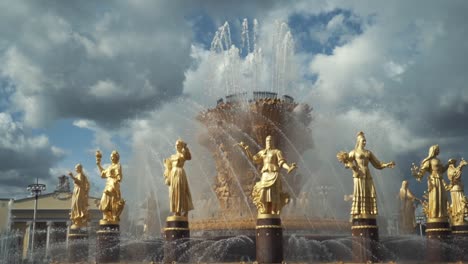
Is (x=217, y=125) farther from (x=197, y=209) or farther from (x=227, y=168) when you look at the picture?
(x=197, y=209)

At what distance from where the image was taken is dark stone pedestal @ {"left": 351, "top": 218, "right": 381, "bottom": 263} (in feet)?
53.8

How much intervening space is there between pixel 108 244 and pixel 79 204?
14.8ft

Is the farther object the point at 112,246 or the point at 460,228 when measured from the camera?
the point at 460,228

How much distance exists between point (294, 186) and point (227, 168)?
3.26 metres

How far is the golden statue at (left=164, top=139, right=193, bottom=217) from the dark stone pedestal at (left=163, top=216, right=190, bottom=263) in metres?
0.31

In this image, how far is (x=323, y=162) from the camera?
28.1 m

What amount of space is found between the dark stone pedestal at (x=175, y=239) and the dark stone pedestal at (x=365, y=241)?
556cm

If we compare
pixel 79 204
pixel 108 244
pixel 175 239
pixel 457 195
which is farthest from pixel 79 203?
pixel 457 195

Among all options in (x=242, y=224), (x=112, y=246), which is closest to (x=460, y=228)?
(x=242, y=224)

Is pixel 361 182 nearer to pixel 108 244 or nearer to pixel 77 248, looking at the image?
pixel 108 244

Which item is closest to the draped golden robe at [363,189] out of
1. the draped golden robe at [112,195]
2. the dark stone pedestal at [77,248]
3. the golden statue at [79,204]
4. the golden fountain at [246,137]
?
the golden fountain at [246,137]

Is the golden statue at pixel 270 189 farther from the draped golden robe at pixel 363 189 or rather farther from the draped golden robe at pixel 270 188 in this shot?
the draped golden robe at pixel 363 189

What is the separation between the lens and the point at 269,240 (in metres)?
15.6

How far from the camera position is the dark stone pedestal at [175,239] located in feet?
55.2
